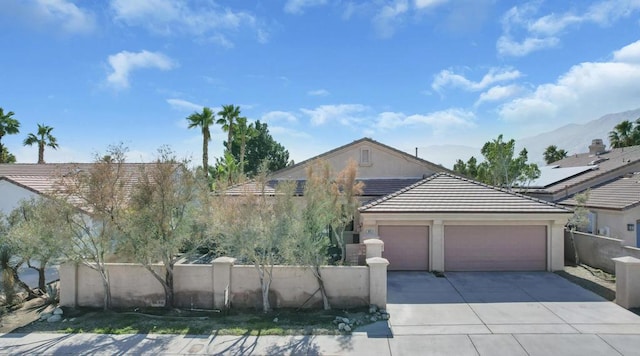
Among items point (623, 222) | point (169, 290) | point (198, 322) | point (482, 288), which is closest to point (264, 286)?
point (198, 322)

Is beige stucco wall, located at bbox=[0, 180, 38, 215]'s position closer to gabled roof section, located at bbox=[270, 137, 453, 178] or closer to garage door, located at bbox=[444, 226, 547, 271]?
gabled roof section, located at bbox=[270, 137, 453, 178]

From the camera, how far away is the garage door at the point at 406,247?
16.0m

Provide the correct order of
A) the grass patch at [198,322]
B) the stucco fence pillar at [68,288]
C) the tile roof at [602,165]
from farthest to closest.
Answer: the tile roof at [602,165] < the stucco fence pillar at [68,288] < the grass patch at [198,322]

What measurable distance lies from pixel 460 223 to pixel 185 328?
11.9m

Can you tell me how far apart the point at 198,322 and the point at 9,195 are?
13303mm

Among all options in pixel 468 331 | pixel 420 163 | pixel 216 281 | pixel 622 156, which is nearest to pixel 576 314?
pixel 468 331

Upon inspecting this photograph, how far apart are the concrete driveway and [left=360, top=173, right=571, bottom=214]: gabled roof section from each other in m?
3.01

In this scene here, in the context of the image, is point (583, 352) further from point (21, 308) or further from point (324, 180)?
point (21, 308)

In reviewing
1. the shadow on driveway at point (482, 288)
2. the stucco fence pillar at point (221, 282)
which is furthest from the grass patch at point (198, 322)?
the shadow on driveway at point (482, 288)

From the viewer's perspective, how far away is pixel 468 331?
31.4 ft

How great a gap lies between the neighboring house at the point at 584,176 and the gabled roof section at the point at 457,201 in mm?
8507

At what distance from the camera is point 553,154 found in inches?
1980

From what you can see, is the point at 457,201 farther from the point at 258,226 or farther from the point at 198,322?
the point at 198,322

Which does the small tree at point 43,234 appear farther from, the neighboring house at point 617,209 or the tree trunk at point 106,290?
the neighboring house at point 617,209
